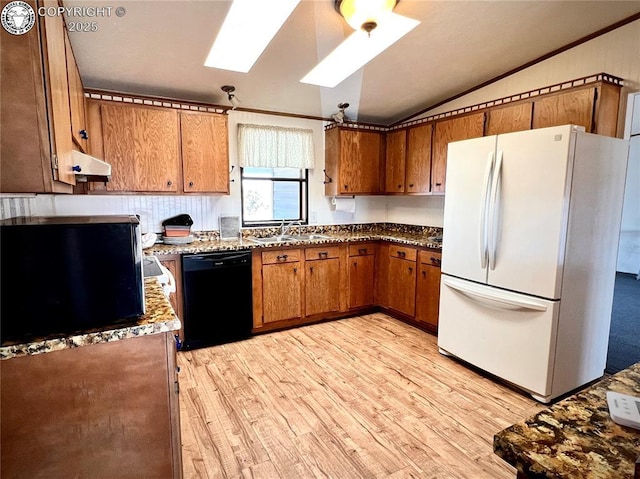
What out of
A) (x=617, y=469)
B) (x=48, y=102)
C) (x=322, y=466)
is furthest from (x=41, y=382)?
(x=617, y=469)

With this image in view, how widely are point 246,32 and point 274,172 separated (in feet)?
5.70

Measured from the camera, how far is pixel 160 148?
3.12 metres

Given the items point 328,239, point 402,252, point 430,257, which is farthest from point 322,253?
point 430,257

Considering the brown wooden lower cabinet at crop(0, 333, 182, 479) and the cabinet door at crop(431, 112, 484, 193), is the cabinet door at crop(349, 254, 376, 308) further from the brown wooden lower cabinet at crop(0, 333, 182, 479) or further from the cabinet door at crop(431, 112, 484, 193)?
the brown wooden lower cabinet at crop(0, 333, 182, 479)

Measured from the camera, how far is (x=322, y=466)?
182cm

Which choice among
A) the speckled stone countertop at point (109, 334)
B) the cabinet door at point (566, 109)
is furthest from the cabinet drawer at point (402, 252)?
the speckled stone countertop at point (109, 334)

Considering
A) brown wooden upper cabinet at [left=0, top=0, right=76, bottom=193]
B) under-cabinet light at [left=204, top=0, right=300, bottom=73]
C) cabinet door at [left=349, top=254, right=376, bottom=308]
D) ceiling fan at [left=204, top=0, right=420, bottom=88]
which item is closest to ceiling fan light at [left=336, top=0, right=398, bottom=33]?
ceiling fan at [left=204, top=0, right=420, bottom=88]

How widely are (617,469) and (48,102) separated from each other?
5.93ft

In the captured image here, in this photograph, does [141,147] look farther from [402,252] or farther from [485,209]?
[485,209]

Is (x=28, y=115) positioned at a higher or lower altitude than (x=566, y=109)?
lower

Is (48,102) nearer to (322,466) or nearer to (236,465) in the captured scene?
(236,465)

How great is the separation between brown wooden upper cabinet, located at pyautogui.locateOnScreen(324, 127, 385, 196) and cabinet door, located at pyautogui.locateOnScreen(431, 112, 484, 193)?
81 cm

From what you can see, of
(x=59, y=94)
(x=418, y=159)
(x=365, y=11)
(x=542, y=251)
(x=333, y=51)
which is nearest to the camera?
(x=59, y=94)

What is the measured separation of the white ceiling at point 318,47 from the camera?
7.58 feet
